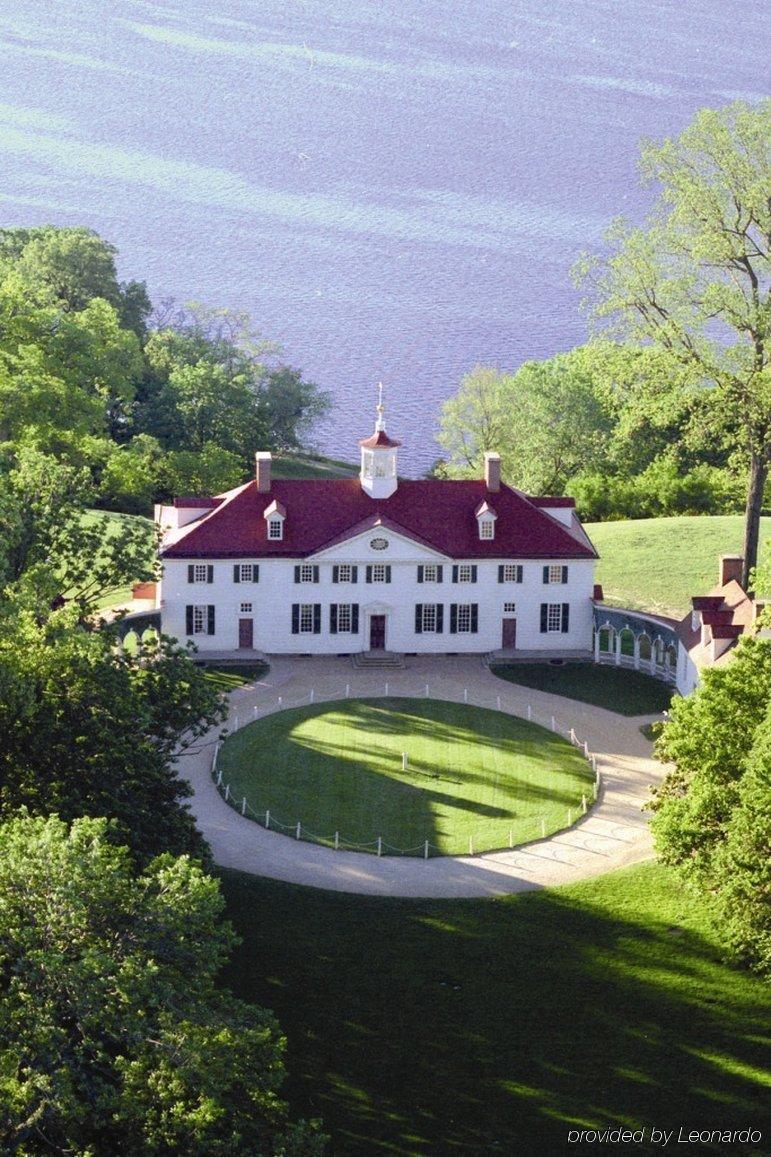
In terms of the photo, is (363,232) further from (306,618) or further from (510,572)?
(306,618)

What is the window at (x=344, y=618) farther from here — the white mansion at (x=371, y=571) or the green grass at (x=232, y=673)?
the green grass at (x=232, y=673)

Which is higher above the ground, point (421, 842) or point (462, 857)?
point (421, 842)

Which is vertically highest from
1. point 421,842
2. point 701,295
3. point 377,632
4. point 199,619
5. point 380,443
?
point 701,295

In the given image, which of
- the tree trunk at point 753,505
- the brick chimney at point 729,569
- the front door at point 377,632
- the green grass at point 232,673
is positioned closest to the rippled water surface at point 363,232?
the tree trunk at point 753,505

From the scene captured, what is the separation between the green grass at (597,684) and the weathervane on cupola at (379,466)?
9133 mm

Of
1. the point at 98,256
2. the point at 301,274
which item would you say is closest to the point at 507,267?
the point at 301,274

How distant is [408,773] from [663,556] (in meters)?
30.3

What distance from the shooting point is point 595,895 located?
1964 inches

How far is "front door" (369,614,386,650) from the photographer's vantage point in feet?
237

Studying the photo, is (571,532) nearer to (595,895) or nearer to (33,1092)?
(595,895)

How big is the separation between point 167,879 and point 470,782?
24727 mm

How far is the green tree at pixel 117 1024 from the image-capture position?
31.3 meters

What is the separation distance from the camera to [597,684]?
69.1m

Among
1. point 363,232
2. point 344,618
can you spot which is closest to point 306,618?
point 344,618
